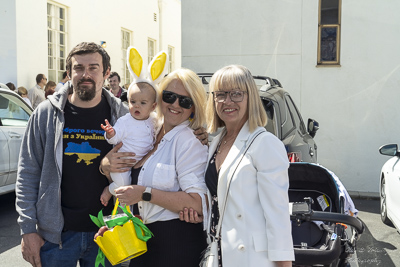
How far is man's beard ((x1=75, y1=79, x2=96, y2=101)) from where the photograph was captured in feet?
9.39

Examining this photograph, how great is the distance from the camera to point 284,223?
2207mm

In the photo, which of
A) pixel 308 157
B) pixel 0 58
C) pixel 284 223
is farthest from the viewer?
pixel 0 58

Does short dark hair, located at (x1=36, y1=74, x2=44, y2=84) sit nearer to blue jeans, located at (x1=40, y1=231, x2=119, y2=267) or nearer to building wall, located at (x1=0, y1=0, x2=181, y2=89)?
building wall, located at (x1=0, y1=0, x2=181, y2=89)

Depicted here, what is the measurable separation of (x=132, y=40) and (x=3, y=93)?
45.8 feet

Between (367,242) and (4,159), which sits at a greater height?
(4,159)

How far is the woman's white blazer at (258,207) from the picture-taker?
2.19m

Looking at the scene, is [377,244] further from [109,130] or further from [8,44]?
[8,44]

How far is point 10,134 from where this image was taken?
7180 mm

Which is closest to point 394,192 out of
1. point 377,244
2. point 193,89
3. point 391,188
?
point 391,188

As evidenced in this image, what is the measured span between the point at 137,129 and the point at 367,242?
180 inches

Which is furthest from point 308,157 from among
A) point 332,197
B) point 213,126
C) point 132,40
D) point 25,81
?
point 132,40

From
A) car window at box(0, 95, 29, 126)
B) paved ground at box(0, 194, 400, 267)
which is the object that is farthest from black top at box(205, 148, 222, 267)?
car window at box(0, 95, 29, 126)

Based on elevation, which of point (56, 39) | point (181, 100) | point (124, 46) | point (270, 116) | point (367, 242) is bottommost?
point (367, 242)

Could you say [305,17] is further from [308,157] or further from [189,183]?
[189,183]
